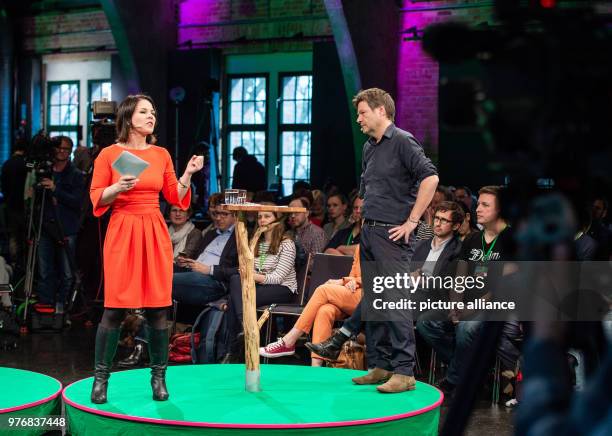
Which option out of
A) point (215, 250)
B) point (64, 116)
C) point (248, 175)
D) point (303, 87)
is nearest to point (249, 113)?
point (303, 87)

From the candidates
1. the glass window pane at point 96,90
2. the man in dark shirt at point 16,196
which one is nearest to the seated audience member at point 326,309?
the man in dark shirt at point 16,196

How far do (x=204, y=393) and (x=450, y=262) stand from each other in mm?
1856

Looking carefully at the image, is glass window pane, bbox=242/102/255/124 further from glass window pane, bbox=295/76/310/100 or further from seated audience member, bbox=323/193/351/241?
seated audience member, bbox=323/193/351/241

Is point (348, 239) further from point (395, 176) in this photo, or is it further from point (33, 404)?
point (33, 404)

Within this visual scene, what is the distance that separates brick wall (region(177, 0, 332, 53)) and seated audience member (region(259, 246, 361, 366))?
649 cm

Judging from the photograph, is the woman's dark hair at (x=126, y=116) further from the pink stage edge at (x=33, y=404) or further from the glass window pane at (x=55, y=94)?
the glass window pane at (x=55, y=94)

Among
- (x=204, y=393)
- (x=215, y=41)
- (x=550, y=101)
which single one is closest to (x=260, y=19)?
(x=215, y=41)

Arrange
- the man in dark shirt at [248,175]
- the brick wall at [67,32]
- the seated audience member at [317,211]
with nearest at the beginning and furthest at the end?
the seated audience member at [317,211] → the man in dark shirt at [248,175] → the brick wall at [67,32]

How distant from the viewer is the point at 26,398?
4340 millimetres

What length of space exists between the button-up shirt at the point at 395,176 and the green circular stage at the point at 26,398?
173 cm

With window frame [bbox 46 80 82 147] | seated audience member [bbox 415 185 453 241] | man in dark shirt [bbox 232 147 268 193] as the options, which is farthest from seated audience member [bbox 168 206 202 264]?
window frame [bbox 46 80 82 147]

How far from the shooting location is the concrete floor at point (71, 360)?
4.66 meters

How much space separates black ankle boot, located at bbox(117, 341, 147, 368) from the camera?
606cm

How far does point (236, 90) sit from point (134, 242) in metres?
8.85
